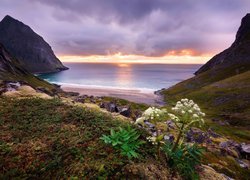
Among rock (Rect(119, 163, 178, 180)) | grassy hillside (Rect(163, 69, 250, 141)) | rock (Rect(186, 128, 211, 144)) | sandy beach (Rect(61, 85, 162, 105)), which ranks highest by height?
rock (Rect(119, 163, 178, 180))

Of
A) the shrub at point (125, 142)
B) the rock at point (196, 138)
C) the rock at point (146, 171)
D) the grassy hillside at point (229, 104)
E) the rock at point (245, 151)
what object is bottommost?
the grassy hillside at point (229, 104)

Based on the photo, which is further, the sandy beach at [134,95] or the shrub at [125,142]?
the sandy beach at [134,95]

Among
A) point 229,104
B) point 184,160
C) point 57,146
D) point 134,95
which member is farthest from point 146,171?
point 134,95

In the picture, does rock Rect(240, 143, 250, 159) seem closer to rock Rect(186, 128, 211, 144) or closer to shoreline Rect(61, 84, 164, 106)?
rock Rect(186, 128, 211, 144)

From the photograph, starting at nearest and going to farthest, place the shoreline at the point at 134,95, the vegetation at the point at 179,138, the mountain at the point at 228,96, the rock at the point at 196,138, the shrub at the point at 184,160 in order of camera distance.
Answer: the vegetation at the point at 179,138 < the shrub at the point at 184,160 < the rock at the point at 196,138 < the mountain at the point at 228,96 < the shoreline at the point at 134,95

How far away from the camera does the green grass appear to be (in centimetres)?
936

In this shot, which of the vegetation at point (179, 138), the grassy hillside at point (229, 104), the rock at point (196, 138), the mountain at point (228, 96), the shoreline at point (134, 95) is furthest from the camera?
the shoreline at point (134, 95)

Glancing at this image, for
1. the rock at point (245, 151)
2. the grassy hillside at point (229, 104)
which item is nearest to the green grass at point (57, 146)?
the rock at point (245, 151)

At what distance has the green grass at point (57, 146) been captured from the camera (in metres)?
9.36

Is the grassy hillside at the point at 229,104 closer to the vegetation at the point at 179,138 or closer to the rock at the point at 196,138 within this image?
the rock at the point at 196,138

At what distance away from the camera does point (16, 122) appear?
13898mm

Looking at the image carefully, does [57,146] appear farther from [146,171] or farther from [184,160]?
[184,160]

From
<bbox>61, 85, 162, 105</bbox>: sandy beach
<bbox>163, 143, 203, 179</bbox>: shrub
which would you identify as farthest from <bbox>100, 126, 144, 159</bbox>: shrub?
<bbox>61, 85, 162, 105</bbox>: sandy beach

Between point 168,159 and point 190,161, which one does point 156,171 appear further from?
point 190,161
